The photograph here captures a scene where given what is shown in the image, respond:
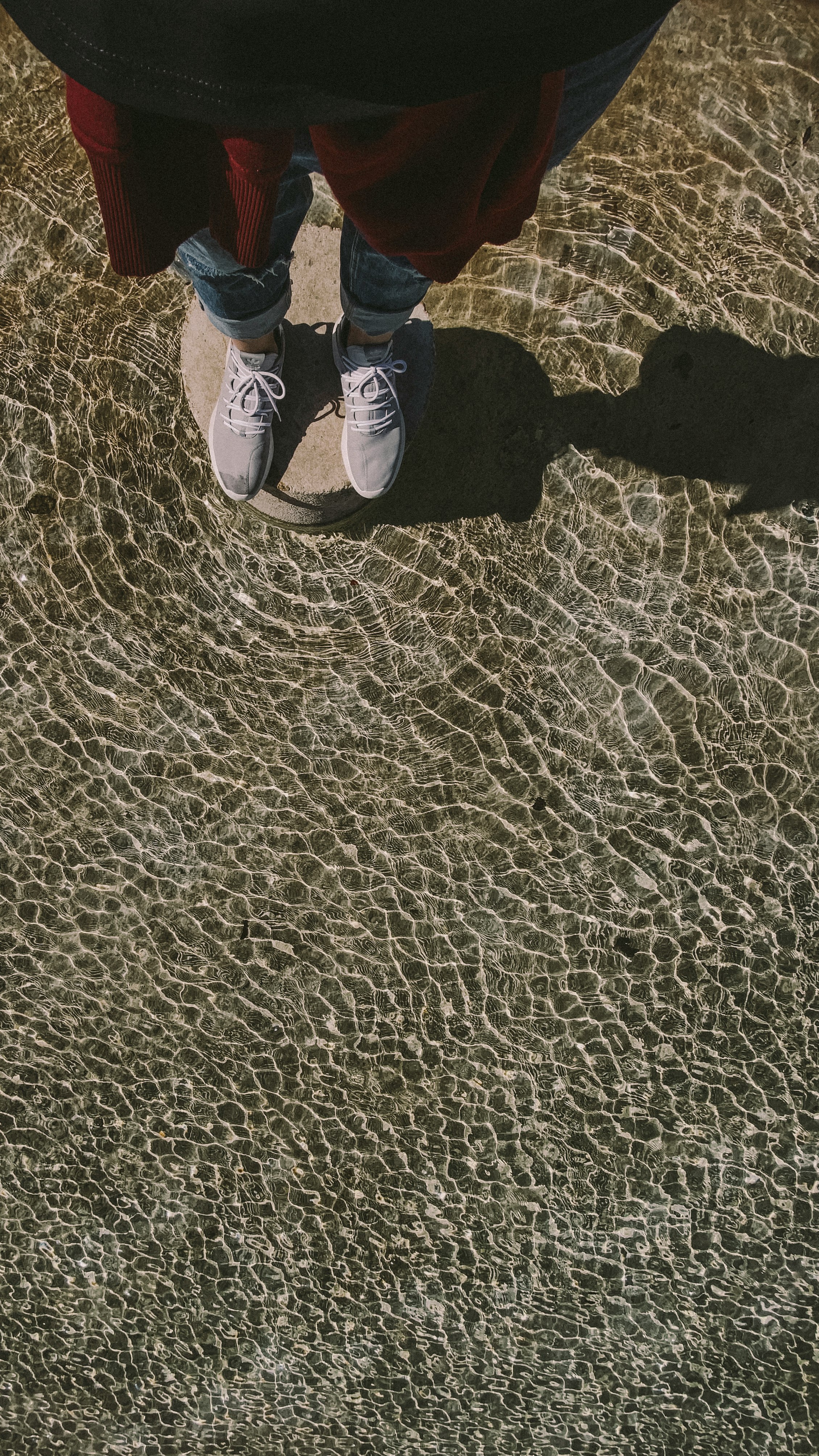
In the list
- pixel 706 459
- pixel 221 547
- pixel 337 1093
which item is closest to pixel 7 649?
pixel 221 547

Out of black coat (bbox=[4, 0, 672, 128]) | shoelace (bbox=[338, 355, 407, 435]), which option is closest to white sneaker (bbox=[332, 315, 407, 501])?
shoelace (bbox=[338, 355, 407, 435])

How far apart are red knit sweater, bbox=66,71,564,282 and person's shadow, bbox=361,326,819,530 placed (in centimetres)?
48

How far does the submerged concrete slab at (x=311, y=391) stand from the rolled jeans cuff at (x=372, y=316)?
0.17 m

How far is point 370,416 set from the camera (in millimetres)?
1042

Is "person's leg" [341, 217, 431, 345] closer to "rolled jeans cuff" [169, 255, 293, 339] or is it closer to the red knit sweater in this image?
"rolled jeans cuff" [169, 255, 293, 339]

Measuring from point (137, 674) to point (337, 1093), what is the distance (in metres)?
0.52

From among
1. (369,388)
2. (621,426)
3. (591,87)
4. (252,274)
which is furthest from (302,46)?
(621,426)

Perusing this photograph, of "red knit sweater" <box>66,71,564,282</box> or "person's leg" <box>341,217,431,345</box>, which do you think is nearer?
"red knit sweater" <box>66,71,564,282</box>

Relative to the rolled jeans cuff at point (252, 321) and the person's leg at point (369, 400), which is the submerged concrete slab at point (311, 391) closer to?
the person's leg at point (369, 400)

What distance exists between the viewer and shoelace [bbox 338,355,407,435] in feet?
3.37

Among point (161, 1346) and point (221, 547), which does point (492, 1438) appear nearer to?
point (161, 1346)

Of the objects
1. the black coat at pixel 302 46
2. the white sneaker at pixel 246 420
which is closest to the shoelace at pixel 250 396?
the white sneaker at pixel 246 420

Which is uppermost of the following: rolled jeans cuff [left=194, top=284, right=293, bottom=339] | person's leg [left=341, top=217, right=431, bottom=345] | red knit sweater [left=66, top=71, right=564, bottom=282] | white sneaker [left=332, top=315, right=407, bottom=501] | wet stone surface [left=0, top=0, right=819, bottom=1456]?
red knit sweater [left=66, top=71, right=564, bottom=282]

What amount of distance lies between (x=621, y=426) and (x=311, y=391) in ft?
1.14
